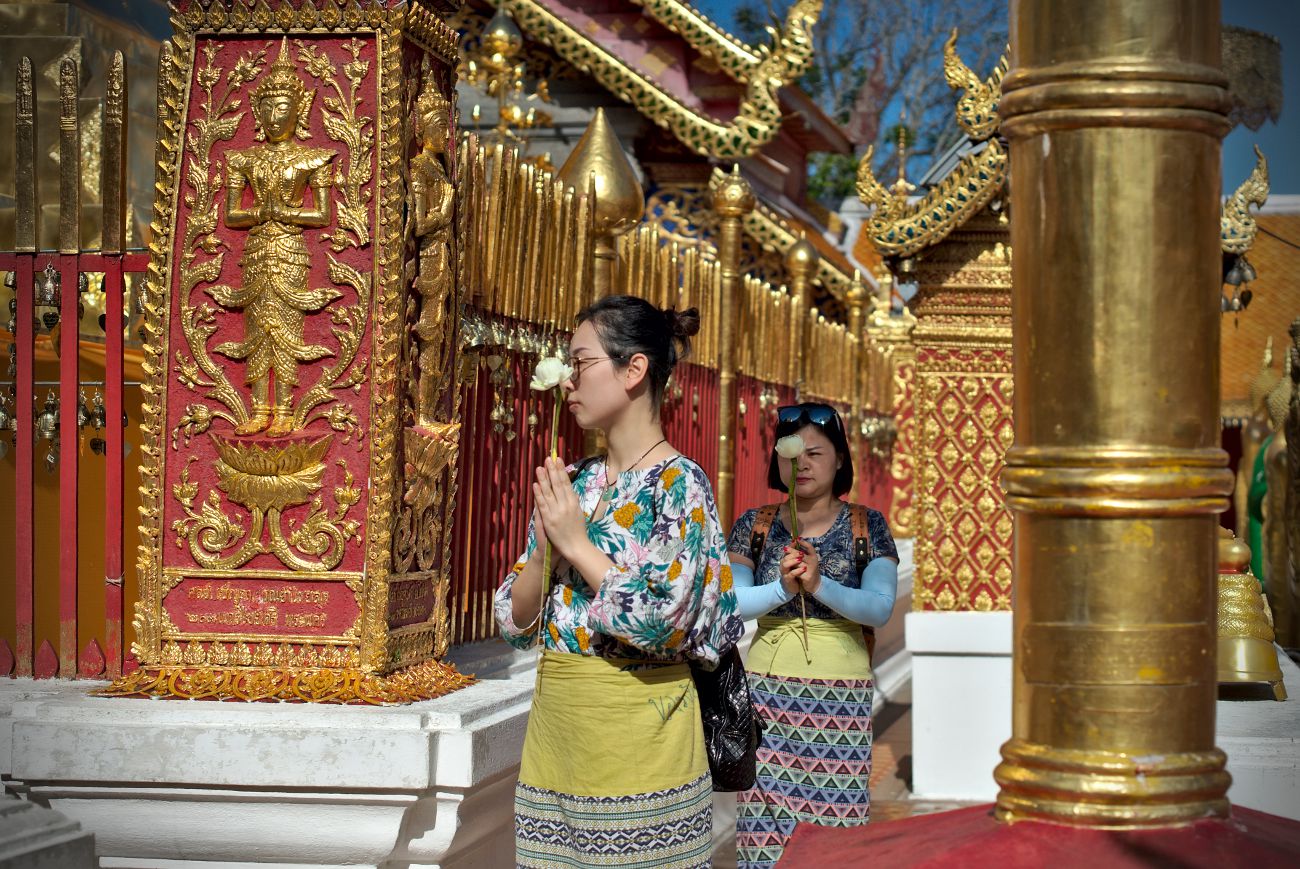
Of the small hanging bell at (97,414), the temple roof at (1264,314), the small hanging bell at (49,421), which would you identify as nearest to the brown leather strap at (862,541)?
the small hanging bell at (97,414)

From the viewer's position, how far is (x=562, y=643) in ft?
11.4

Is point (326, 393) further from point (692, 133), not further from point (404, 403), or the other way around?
point (692, 133)

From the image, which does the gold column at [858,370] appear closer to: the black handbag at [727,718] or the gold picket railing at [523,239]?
the gold picket railing at [523,239]

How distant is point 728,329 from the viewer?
8672 mm

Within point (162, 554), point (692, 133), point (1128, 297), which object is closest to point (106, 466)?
point (162, 554)

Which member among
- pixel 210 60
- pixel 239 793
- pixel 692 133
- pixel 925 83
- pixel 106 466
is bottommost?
pixel 239 793

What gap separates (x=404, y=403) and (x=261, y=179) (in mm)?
695

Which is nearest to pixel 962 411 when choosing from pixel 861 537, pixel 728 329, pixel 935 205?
pixel 935 205

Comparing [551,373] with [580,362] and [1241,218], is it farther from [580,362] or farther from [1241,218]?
[1241,218]

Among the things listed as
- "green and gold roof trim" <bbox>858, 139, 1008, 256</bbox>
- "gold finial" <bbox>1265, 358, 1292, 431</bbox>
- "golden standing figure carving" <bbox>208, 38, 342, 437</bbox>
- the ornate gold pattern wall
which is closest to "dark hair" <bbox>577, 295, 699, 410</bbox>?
"golden standing figure carving" <bbox>208, 38, 342, 437</bbox>

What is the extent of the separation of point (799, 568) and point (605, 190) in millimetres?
2098

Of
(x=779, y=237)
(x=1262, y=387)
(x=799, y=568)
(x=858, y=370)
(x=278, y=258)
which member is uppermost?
(x=779, y=237)

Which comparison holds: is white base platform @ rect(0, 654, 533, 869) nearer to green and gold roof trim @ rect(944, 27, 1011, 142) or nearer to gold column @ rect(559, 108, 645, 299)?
gold column @ rect(559, 108, 645, 299)

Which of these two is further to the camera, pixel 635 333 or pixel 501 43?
pixel 501 43
